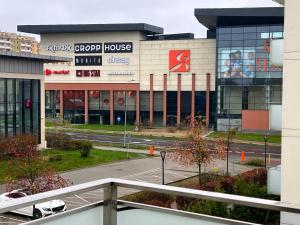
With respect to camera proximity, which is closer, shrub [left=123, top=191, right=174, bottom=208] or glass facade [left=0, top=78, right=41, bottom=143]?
shrub [left=123, top=191, right=174, bottom=208]

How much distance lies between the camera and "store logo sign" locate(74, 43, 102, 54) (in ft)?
202

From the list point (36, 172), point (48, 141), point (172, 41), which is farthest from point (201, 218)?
point (172, 41)

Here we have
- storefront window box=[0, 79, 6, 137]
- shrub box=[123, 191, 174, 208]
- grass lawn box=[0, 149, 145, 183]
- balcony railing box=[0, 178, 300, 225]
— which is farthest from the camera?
storefront window box=[0, 79, 6, 137]

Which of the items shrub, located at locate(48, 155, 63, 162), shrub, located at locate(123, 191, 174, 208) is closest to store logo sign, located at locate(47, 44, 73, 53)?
shrub, located at locate(48, 155, 63, 162)

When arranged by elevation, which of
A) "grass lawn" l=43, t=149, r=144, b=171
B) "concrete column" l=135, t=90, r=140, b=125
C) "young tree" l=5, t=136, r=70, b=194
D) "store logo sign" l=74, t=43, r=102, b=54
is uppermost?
"store logo sign" l=74, t=43, r=102, b=54

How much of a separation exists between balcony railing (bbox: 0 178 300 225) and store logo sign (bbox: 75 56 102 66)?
5931 centimetres

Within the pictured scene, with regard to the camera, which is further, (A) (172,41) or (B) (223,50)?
(A) (172,41)

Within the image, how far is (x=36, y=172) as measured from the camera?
59.4 feet

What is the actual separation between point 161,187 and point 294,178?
16.9 ft

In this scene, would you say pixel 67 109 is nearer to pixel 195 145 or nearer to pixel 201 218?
pixel 195 145

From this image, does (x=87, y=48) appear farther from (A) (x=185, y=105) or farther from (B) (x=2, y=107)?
(B) (x=2, y=107)

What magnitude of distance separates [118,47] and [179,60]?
8548mm

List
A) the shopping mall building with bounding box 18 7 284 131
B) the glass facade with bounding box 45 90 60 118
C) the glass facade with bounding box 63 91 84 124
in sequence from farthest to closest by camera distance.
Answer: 1. the glass facade with bounding box 45 90 60 118
2. the glass facade with bounding box 63 91 84 124
3. the shopping mall building with bounding box 18 7 284 131

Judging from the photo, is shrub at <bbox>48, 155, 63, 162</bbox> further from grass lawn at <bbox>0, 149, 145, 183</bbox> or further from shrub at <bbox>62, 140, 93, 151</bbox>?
shrub at <bbox>62, 140, 93, 151</bbox>
